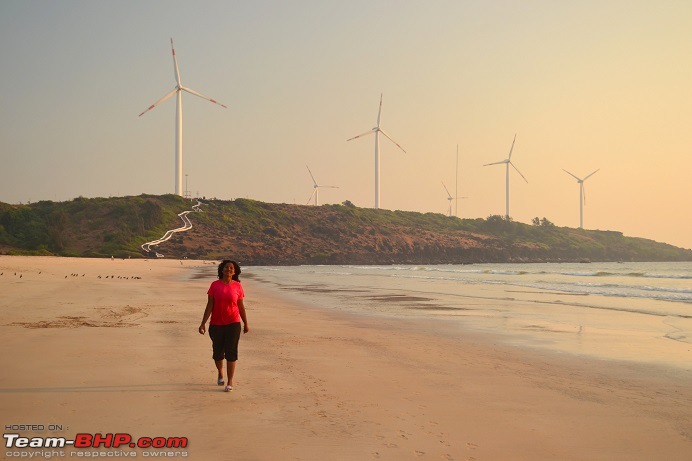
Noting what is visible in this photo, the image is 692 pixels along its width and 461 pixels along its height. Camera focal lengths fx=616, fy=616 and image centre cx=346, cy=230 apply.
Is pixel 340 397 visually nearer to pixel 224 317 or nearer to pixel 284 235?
pixel 224 317

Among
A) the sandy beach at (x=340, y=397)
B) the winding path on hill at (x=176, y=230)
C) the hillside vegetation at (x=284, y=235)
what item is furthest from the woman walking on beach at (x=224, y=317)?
the winding path on hill at (x=176, y=230)

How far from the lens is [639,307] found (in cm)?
2619

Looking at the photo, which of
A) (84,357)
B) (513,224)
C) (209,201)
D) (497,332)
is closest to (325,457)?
(84,357)

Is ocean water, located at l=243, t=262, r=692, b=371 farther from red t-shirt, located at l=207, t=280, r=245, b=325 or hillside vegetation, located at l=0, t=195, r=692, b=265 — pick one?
hillside vegetation, located at l=0, t=195, r=692, b=265

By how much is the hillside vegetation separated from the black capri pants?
74.9 metres

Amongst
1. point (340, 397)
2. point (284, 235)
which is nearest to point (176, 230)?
point (284, 235)

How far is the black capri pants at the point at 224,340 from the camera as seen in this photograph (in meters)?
9.39

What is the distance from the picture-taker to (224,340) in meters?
9.49

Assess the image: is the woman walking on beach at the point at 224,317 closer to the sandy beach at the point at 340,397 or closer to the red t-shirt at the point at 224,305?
the red t-shirt at the point at 224,305

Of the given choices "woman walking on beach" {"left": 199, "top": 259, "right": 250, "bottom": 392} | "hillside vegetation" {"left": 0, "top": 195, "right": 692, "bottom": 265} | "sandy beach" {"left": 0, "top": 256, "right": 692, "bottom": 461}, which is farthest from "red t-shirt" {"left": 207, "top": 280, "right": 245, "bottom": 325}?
"hillside vegetation" {"left": 0, "top": 195, "right": 692, "bottom": 265}

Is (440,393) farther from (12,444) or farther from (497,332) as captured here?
(497,332)

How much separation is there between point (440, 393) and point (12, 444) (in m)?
5.69

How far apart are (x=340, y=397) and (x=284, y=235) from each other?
115 metres

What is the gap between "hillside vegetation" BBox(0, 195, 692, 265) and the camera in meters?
95.6
